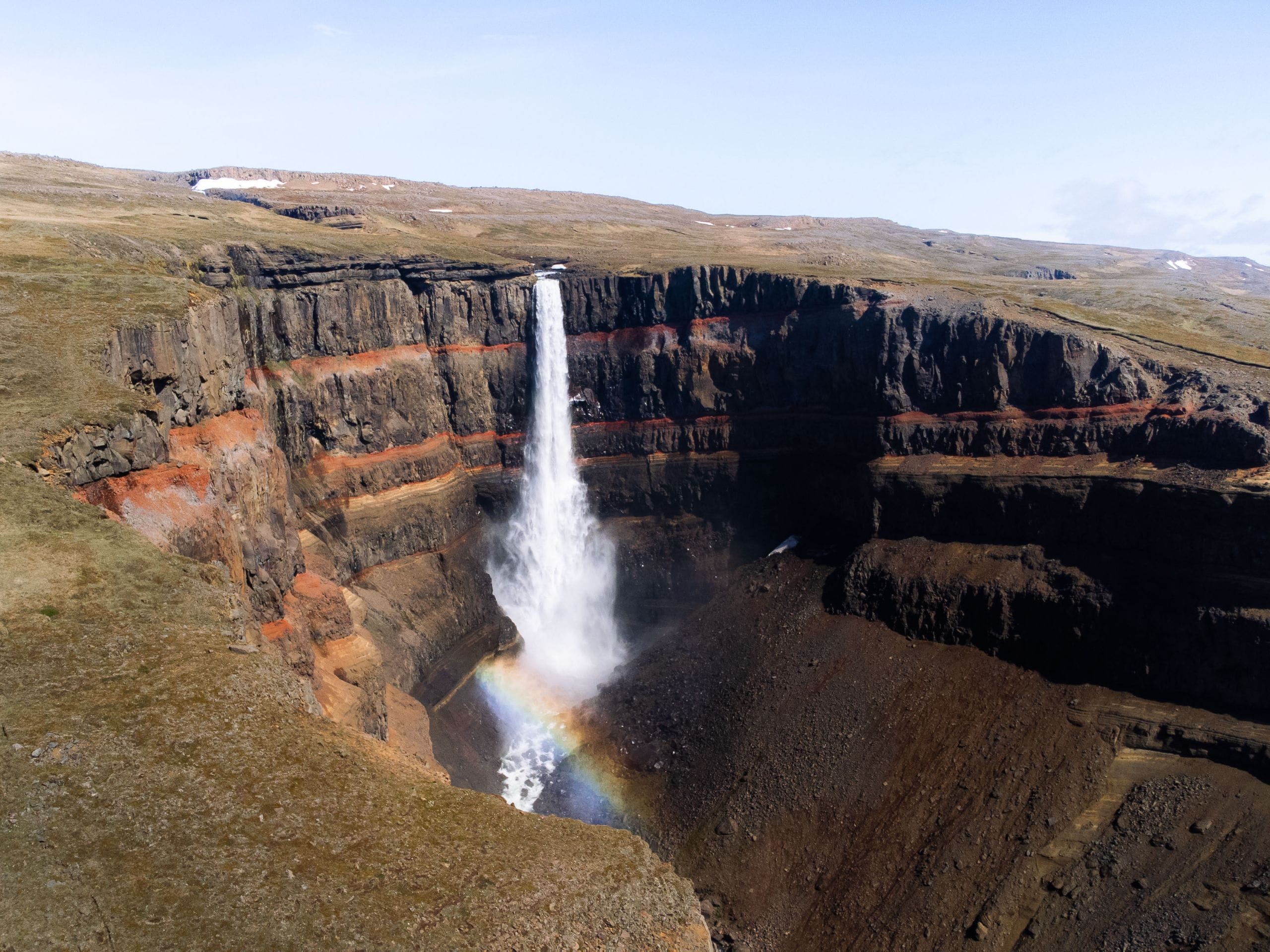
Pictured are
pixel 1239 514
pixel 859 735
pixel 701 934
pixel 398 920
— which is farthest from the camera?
pixel 859 735

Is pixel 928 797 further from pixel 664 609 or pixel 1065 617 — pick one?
pixel 664 609

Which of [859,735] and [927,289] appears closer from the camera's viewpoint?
[859,735]

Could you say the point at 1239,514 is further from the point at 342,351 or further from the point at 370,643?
the point at 342,351

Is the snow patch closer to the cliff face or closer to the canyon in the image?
the canyon

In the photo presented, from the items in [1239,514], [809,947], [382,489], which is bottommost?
[809,947]

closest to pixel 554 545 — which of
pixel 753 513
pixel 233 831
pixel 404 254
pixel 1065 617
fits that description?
pixel 753 513

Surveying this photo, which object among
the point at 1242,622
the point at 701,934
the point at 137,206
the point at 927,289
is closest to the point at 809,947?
the point at 1242,622
